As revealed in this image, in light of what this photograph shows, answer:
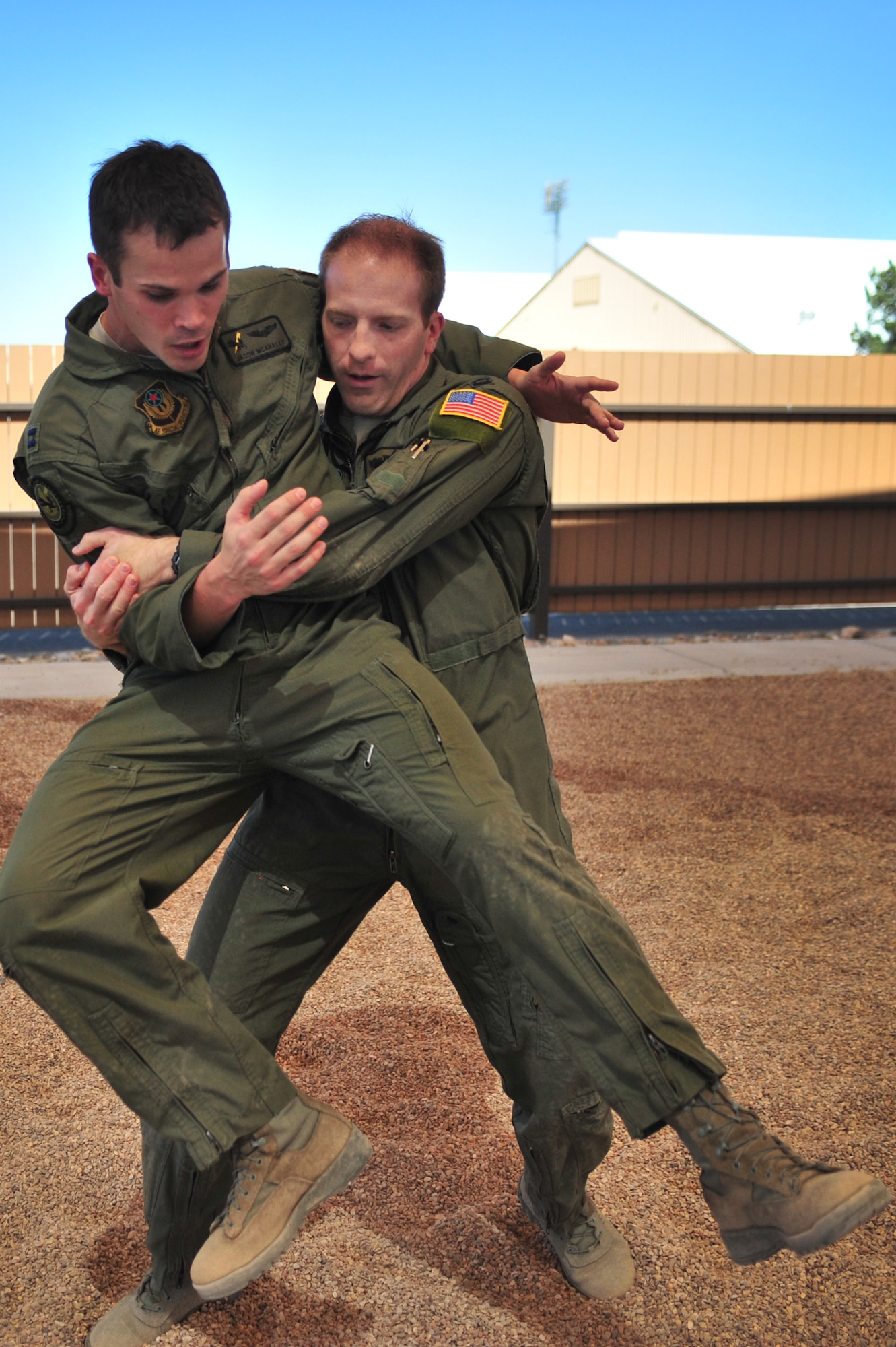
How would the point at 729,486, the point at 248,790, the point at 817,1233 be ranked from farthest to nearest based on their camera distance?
the point at 729,486 < the point at 248,790 < the point at 817,1233

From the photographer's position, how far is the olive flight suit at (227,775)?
174 cm

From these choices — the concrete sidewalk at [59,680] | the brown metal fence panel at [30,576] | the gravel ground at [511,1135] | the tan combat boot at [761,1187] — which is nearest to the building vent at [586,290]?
the brown metal fence panel at [30,576]

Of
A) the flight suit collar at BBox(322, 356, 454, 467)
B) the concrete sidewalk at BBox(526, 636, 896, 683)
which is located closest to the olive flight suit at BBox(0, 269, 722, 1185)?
the flight suit collar at BBox(322, 356, 454, 467)

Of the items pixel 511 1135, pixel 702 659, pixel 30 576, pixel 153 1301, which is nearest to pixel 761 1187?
pixel 153 1301

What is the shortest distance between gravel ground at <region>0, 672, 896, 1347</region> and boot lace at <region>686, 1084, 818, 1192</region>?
0.75 metres

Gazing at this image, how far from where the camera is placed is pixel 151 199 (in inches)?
72.8

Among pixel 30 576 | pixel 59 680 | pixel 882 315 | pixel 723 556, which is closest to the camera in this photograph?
pixel 59 680

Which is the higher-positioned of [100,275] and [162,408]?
[100,275]

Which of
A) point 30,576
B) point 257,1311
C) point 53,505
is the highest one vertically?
point 53,505

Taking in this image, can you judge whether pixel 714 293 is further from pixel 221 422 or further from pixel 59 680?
pixel 221 422

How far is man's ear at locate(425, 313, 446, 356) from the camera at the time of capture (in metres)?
2.22

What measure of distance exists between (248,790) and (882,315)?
25629 mm

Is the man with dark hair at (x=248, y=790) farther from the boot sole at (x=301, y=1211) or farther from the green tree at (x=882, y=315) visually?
the green tree at (x=882, y=315)

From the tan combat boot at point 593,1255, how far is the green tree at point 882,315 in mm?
24142
